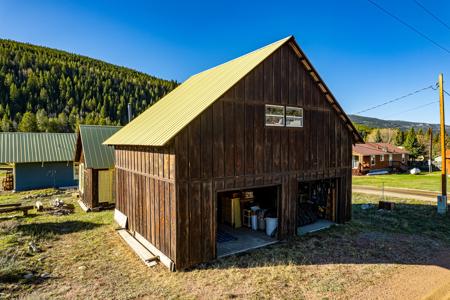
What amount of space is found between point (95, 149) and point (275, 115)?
13.3 metres

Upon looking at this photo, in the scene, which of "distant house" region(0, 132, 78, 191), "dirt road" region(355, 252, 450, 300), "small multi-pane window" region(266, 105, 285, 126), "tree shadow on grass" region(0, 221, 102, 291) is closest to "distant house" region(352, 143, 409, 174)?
"small multi-pane window" region(266, 105, 285, 126)

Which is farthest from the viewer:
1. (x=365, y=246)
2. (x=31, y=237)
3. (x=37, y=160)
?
(x=37, y=160)

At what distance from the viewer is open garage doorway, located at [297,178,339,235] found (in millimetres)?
13748

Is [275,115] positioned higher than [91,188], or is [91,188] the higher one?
[275,115]

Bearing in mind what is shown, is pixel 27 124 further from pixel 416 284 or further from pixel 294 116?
pixel 416 284

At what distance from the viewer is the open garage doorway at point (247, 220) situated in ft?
36.6

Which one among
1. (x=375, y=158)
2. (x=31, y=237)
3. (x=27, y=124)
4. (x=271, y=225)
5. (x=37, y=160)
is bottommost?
(x=31, y=237)

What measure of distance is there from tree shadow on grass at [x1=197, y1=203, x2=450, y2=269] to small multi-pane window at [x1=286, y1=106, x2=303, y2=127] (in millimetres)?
5073

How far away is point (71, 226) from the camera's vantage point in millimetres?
13883

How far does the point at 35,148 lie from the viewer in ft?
82.7

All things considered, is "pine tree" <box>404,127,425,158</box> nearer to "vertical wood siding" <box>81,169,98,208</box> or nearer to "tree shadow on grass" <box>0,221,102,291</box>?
"vertical wood siding" <box>81,169,98,208</box>

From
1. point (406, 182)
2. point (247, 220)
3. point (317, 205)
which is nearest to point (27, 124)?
point (247, 220)

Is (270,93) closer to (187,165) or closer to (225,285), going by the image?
(187,165)

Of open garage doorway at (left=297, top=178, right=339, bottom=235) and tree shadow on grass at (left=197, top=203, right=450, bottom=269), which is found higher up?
open garage doorway at (left=297, top=178, right=339, bottom=235)
